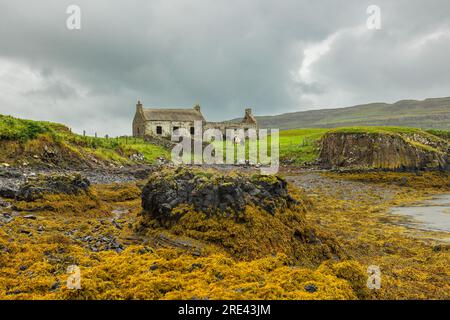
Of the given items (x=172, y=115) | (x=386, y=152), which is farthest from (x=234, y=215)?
(x=172, y=115)

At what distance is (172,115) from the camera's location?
64312 mm

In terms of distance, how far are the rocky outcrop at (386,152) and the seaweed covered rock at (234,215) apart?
99.1 ft

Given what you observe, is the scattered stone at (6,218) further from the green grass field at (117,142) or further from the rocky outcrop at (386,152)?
the rocky outcrop at (386,152)

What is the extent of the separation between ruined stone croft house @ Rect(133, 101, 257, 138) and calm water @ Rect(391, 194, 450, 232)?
4452 cm

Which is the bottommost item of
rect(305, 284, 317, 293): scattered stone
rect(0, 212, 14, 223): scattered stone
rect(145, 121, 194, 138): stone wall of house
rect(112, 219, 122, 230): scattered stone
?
rect(112, 219, 122, 230): scattered stone

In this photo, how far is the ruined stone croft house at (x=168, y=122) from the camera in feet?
201

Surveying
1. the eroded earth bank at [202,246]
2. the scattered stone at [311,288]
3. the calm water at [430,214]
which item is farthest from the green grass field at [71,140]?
the scattered stone at [311,288]

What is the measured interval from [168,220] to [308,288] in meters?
4.92

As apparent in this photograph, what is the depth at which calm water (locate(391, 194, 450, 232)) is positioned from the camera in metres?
15.5

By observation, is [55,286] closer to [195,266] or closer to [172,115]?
[195,266]

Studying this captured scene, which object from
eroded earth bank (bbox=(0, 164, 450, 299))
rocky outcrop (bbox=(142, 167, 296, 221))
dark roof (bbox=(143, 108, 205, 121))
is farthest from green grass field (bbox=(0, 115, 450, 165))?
rocky outcrop (bbox=(142, 167, 296, 221))

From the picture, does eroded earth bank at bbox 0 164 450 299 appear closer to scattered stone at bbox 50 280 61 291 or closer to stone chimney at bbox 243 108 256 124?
scattered stone at bbox 50 280 61 291

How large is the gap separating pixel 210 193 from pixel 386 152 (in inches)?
1301
